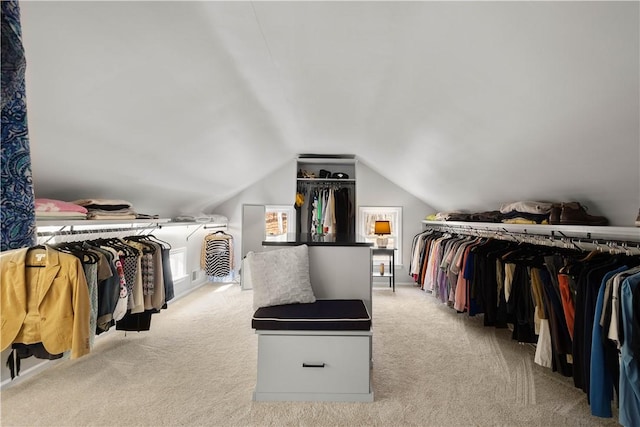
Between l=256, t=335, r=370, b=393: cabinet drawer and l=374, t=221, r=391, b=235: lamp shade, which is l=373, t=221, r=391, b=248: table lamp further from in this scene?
l=256, t=335, r=370, b=393: cabinet drawer

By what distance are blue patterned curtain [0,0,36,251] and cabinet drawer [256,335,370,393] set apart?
1.71 metres

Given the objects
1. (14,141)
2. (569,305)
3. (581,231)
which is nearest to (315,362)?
(569,305)

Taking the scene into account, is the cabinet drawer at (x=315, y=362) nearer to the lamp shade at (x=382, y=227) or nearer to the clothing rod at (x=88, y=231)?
the clothing rod at (x=88, y=231)

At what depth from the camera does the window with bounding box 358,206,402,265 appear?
5574 mm

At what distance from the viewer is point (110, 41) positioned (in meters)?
1.45

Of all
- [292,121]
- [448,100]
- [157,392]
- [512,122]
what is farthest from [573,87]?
[157,392]

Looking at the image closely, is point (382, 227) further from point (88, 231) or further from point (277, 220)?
point (88, 231)

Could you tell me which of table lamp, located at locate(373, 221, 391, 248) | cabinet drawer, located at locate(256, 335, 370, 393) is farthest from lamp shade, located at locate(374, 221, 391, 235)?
cabinet drawer, located at locate(256, 335, 370, 393)

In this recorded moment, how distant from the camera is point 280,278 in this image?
7.52 feet

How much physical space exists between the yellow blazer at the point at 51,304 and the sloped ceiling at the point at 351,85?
73cm

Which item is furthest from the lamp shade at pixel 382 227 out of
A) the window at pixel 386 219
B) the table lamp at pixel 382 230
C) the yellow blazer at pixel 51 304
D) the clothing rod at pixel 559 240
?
the yellow blazer at pixel 51 304

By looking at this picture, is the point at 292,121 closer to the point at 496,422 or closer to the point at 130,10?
the point at 130,10

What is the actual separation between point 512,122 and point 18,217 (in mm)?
2383

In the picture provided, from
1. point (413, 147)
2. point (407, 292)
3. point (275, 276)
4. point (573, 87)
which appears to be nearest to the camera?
point (573, 87)
